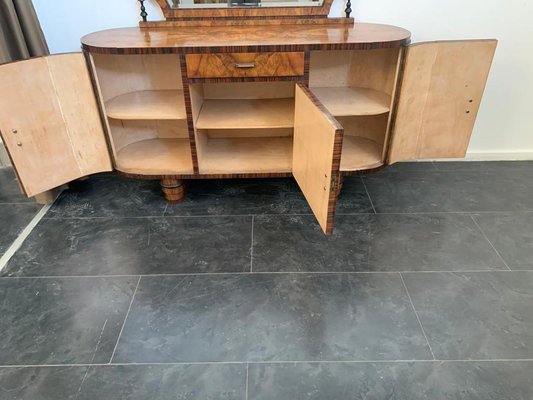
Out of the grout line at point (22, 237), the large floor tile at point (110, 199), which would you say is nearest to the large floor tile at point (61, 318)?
the grout line at point (22, 237)

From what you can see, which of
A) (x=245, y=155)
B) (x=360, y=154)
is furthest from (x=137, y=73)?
(x=360, y=154)

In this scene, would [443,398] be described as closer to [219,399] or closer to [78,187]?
[219,399]

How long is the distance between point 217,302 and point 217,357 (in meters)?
0.22

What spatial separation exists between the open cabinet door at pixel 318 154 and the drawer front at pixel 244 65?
9 centimetres

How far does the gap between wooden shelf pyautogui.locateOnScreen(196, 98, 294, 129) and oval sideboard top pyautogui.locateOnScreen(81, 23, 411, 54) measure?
323mm

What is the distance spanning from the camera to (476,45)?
1562 mm

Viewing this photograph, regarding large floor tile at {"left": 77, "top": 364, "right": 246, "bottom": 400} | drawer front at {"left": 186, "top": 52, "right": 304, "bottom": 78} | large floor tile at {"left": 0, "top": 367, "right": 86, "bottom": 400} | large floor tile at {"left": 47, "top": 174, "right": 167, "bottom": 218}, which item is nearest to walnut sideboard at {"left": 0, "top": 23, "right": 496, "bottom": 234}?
drawer front at {"left": 186, "top": 52, "right": 304, "bottom": 78}

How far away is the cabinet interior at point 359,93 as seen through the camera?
172 centimetres

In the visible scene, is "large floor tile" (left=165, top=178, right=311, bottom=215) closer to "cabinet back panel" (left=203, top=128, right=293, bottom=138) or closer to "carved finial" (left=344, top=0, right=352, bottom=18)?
"cabinet back panel" (left=203, top=128, right=293, bottom=138)

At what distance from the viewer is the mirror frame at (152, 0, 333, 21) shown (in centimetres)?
176

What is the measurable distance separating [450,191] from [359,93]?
72 cm

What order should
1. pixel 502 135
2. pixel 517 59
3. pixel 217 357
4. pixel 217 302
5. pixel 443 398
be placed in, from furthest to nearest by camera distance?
pixel 502 135
pixel 517 59
pixel 217 302
pixel 217 357
pixel 443 398

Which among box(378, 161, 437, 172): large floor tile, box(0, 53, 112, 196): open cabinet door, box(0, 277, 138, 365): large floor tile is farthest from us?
box(378, 161, 437, 172): large floor tile

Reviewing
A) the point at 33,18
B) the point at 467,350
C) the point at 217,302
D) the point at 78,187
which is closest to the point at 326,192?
the point at 217,302
